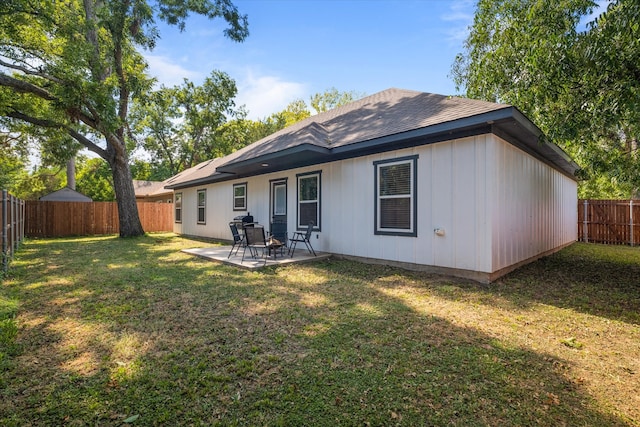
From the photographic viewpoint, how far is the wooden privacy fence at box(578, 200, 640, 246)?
11.5 m

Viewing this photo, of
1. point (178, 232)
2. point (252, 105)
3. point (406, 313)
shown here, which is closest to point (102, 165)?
point (252, 105)

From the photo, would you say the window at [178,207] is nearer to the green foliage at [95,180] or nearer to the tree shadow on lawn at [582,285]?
the tree shadow on lawn at [582,285]

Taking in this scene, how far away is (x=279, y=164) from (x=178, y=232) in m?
9.80

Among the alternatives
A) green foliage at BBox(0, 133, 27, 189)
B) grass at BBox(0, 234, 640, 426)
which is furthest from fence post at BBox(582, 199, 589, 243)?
green foliage at BBox(0, 133, 27, 189)

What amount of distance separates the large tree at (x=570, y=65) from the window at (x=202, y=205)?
37.6 ft

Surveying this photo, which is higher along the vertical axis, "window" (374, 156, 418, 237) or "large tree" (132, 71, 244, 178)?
"large tree" (132, 71, 244, 178)

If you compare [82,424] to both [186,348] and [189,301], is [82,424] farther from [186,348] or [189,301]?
[189,301]

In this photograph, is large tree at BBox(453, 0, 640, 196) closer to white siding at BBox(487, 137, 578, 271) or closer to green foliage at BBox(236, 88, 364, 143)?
white siding at BBox(487, 137, 578, 271)

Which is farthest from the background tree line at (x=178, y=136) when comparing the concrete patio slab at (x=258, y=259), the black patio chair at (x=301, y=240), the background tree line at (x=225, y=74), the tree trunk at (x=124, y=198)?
the black patio chair at (x=301, y=240)

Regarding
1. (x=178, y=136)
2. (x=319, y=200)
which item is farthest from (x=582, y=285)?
(x=178, y=136)

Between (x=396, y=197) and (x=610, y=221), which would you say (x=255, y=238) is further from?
(x=610, y=221)

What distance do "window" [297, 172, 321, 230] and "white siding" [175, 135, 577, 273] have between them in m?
0.21

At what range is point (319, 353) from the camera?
279 cm

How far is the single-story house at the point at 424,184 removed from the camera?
17.3 feet
